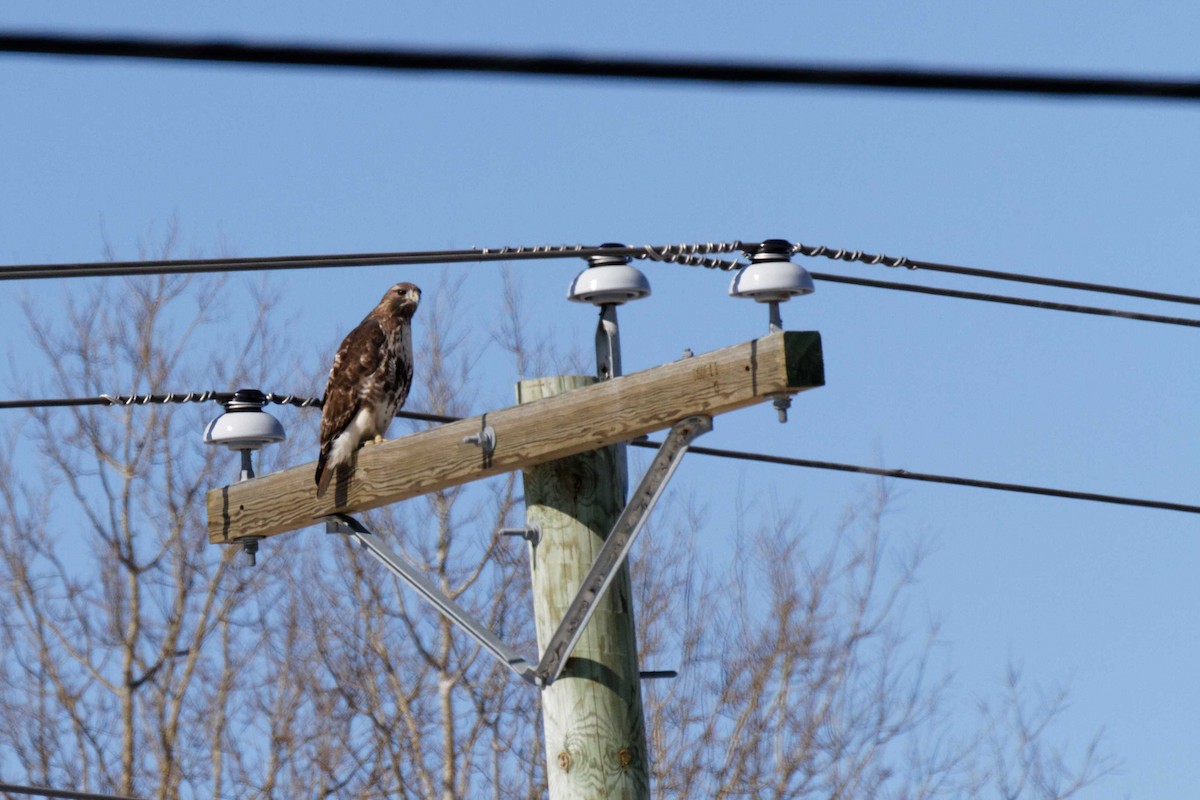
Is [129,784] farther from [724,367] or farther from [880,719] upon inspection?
[724,367]

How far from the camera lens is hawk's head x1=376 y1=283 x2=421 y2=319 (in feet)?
25.6

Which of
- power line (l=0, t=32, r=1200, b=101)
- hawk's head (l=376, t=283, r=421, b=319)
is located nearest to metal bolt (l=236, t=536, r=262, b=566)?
hawk's head (l=376, t=283, r=421, b=319)

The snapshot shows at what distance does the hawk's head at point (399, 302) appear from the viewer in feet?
25.6

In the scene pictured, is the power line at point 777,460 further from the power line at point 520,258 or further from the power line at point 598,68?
the power line at point 598,68

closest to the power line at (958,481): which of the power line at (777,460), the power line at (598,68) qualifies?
the power line at (777,460)

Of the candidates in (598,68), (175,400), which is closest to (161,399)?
(175,400)

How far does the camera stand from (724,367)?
5.82 m

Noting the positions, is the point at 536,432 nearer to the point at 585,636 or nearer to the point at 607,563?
the point at 607,563

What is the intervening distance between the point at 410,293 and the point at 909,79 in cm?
544

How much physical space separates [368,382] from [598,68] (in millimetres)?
4913

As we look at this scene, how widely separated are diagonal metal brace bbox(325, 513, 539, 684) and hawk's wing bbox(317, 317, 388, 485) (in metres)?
0.19

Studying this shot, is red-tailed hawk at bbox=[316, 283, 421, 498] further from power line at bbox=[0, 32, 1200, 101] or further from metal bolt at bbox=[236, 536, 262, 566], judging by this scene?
power line at bbox=[0, 32, 1200, 101]

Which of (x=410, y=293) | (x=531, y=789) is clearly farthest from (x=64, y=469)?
(x=410, y=293)

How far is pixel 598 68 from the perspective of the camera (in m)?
2.56
